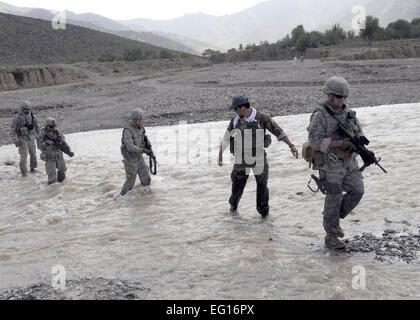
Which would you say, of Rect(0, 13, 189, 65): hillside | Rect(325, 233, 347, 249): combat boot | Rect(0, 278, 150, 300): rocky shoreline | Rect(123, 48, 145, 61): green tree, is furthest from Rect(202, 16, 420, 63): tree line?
Rect(0, 278, 150, 300): rocky shoreline

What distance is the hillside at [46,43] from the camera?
60.2 m

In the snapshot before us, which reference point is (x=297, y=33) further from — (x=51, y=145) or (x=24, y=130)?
(x=51, y=145)

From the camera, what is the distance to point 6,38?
63.8 m

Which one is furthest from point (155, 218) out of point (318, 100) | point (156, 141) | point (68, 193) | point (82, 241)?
point (318, 100)

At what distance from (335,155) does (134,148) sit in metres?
3.89

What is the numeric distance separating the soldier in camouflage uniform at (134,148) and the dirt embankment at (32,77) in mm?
31139

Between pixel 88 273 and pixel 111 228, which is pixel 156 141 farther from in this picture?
pixel 88 273

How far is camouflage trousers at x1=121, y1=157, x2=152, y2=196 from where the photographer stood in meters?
8.14

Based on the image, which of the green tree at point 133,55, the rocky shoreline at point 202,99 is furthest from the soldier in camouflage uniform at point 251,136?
the green tree at point 133,55

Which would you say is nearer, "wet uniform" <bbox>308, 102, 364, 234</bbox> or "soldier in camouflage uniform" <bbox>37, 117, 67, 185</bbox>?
"wet uniform" <bbox>308, 102, 364, 234</bbox>

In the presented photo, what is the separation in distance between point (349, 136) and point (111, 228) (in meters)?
3.95

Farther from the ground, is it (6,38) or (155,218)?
(6,38)

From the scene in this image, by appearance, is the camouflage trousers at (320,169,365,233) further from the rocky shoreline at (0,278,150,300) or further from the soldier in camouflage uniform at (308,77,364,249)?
the rocky shoreline at (0,278,150,300)

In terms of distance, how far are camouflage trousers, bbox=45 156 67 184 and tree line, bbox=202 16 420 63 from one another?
51.8 meters
